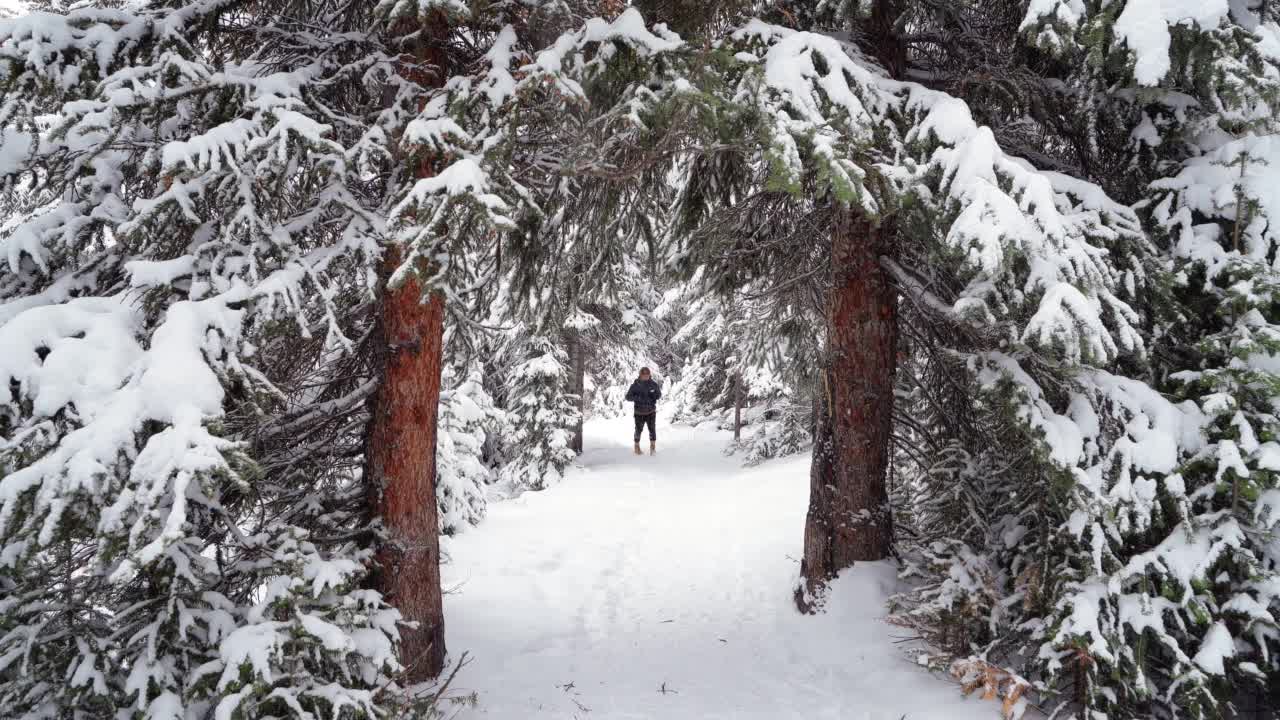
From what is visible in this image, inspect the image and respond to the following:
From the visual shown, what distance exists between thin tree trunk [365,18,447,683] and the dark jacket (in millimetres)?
10916

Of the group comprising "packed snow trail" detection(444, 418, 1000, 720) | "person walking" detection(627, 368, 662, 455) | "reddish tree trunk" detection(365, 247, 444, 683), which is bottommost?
"packed snow trail" detection(444, 418, 1000, 720)

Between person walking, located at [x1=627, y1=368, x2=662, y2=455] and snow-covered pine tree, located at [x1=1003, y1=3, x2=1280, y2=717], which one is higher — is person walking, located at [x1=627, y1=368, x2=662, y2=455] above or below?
below

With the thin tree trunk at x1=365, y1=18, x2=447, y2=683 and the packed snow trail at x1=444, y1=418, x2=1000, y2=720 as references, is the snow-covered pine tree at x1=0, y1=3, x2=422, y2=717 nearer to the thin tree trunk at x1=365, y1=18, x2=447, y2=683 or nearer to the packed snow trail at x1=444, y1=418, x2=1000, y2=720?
the thin tree trunk at x1=365, y1=18, x2=447, y2=683

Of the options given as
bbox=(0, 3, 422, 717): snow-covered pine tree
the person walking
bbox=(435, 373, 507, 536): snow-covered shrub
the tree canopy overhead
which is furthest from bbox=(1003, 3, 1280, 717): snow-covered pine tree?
the person walking

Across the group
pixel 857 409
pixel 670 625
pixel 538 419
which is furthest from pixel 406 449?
pixel 538 419

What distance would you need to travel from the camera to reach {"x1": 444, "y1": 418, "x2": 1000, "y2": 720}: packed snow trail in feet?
15.5

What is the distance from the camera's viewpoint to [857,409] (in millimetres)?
5938

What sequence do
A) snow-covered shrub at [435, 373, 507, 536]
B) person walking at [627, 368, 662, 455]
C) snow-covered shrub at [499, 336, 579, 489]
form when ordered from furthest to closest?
person walking at [627, 368, 662, 455] < snow-covered shrub at [499, 336, 579, 489] < snow-covered shrub at [435, 373, 507, 536]

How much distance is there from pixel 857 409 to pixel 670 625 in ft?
8.50

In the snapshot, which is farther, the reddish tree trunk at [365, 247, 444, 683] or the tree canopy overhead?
the reddish tree trunk at [365, 247, 444, 683]

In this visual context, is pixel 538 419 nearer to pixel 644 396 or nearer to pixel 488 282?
pixel 644 396

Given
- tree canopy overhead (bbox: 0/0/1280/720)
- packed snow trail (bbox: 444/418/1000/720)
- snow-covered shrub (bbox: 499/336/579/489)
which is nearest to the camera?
tree canopy overhead (bbox: 0/0/1280/720)

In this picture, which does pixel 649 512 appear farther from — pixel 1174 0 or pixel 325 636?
pixel 1174 0

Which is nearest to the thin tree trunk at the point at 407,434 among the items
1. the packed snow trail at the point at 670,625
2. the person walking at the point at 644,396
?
the packed snow trail at the point at 670,625
